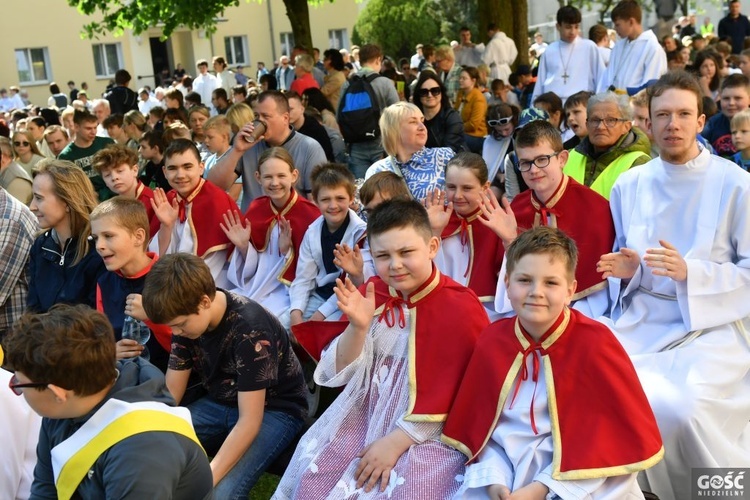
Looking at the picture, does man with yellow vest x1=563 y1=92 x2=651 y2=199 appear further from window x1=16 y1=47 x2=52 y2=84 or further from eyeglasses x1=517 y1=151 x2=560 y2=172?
window x1=16 y1=47 x2=52 y2=84

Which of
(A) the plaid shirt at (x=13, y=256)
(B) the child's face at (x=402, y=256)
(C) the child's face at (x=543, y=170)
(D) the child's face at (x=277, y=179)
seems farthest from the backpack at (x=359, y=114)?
(B) the child's face at (x=402, y=256)

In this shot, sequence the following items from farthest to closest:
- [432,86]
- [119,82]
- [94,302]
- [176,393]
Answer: [119,82], [432,86], [94,302], [176,393]

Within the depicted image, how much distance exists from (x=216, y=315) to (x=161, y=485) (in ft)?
4.17

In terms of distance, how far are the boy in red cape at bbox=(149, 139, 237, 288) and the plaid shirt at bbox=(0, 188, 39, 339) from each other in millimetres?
868

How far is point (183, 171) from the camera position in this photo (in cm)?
609

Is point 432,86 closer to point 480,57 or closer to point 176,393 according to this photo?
point 176,393

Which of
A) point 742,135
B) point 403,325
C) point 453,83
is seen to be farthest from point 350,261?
point 453,83

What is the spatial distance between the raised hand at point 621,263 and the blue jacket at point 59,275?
295cm

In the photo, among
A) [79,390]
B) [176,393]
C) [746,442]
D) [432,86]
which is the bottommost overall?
[746,442]

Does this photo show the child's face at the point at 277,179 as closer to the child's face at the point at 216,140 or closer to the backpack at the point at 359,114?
the child's face at the point at 216,140

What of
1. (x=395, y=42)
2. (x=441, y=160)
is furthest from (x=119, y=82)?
(x=395, y=42)

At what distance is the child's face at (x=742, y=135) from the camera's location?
5934mm

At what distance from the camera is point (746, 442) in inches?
151

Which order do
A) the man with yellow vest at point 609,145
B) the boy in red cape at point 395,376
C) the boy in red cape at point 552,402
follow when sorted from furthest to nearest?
1. the man with yellow vest at point 609,145
2. the boy in red cape at point 395,376
3. the boy in red cape at point 552,402
